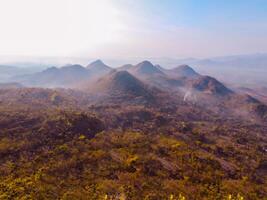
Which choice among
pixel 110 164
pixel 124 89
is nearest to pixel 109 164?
pixel 110 164

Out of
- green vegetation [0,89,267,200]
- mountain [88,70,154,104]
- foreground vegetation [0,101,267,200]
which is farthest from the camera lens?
mountain [88,70,154,104]

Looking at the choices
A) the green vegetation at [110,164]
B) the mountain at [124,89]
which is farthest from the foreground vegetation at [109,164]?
the mountain at [124,89]

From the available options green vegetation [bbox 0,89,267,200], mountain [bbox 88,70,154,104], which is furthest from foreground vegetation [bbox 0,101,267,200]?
mountain [bbox 88,70,154,104]

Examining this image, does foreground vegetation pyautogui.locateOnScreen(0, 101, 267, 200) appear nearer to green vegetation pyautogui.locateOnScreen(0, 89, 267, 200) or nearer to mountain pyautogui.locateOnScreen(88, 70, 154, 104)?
green vegetation pyautogui.locateOnScreen(0, 89, 267, 200)

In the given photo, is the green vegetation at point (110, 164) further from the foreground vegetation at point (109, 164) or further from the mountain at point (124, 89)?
the mountain at point (124, 89)

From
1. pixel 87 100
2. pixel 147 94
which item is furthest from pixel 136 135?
pixel 147 94

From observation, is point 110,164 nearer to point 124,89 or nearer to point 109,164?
point 109,164

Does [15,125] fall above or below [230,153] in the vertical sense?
above

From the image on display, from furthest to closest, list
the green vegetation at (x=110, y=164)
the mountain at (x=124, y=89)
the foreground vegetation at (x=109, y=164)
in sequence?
the mountain at (x=124, y=89) → the foreground vegetation at (x=109, y=164) → the green vegetation at (x=110, y=164)

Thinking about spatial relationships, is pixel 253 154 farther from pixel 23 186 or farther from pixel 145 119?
pixel 23 186

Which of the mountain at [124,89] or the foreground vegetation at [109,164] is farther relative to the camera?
the mountain at [124,89]

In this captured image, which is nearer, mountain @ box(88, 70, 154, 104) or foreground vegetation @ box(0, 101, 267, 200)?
foreground vegetation @ box(0, 101, 267, 200)
